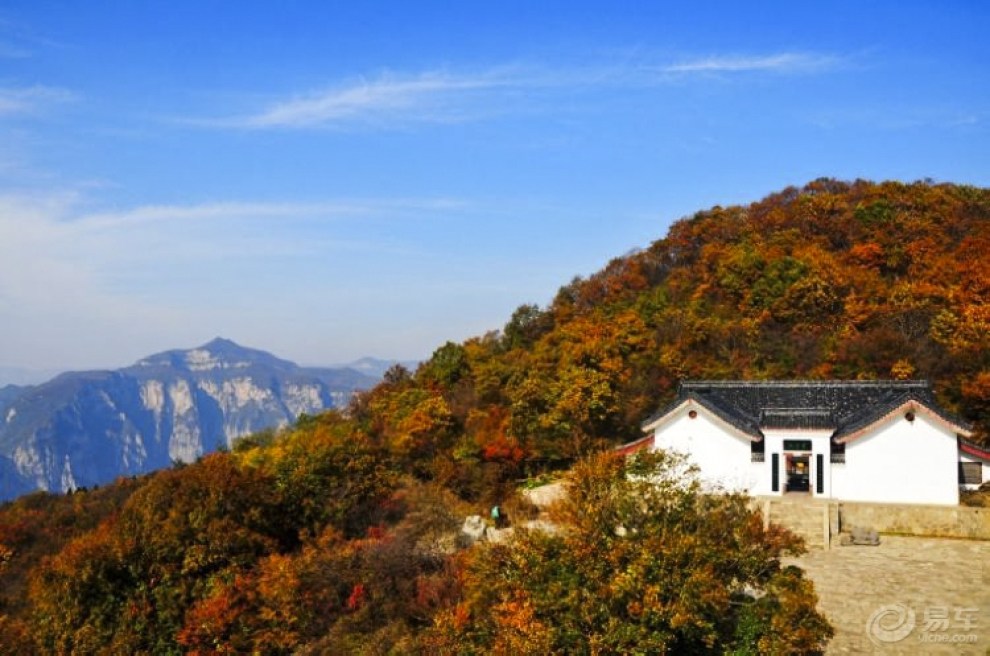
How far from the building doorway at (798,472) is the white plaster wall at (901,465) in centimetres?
124

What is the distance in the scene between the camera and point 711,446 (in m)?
25.0

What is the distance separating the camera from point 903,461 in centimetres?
2319

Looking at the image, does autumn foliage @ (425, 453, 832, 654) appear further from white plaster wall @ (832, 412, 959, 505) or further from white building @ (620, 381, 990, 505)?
white plaster wall @ (832, 412, 959, 505)

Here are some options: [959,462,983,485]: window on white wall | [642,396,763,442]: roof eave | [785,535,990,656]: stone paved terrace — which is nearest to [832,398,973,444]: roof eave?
[959,462,983,485]: window on white wall

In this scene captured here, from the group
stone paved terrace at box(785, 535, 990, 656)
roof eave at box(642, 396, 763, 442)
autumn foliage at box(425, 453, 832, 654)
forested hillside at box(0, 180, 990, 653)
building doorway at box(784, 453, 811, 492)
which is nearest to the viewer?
autumn foliage at box(425, 453, 832, 654)

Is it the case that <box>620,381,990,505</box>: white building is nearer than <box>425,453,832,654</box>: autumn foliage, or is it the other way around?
<box>425,453,832,654</box>: autumn foliage

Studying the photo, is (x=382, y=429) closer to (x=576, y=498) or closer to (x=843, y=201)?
(x=576, y=498)

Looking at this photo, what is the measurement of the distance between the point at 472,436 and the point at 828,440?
11.3 m

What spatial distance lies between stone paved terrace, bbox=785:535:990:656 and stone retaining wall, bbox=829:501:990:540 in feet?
1.41

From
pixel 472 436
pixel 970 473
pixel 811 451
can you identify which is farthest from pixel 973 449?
pixel 472 436

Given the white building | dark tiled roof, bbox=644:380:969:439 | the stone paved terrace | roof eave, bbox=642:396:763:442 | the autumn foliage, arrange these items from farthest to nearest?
roof eave, bbox=642:396:763:442
dark tiled roof, bbox=644:380:969:439
the white building
the stone paved terrace
the autumn foliage

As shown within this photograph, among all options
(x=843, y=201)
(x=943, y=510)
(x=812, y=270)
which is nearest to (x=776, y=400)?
(x=943, y=510)

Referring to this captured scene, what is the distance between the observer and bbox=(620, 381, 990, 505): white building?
2303cm

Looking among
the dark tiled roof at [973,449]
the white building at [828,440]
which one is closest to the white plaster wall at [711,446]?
the white building at [828,440]
